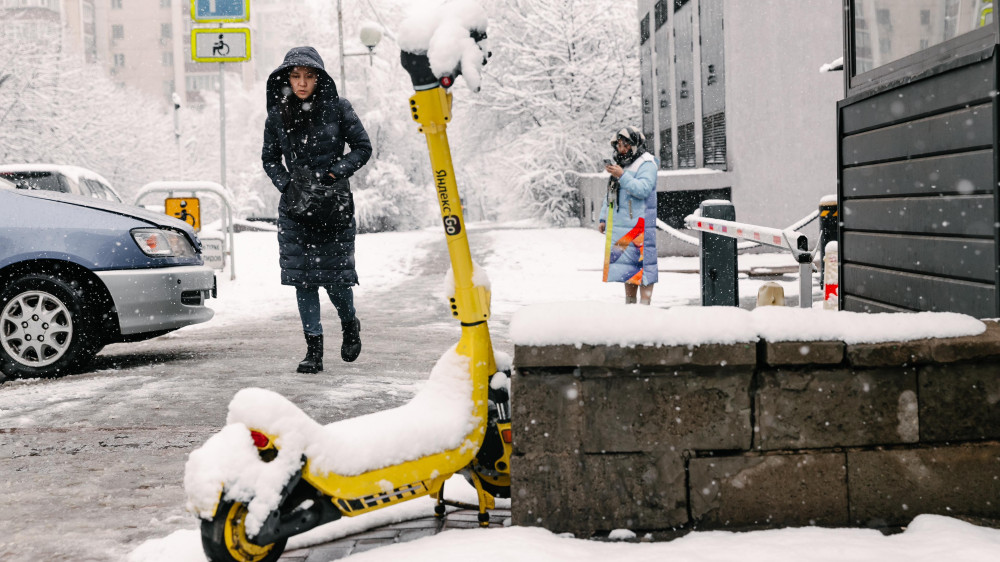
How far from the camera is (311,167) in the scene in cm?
635

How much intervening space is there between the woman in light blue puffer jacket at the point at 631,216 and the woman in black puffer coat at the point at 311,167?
7.49 ft

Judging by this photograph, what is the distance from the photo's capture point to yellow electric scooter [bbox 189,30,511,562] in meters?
2.78

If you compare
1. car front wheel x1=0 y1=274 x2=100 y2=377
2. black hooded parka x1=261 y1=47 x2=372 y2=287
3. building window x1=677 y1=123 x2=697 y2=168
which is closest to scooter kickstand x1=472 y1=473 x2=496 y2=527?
black hooded parka x1=261 y1=47 x2=372 y2=287

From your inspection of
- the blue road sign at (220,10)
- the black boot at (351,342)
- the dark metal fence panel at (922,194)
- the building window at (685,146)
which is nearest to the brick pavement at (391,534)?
the dark metal fence panel at (922,194)

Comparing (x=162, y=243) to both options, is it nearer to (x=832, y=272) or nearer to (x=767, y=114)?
(x=832, y=272)

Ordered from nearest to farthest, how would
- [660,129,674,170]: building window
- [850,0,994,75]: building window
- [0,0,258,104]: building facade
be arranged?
1. [850,0,994,75]: building window
2. [660,129,674,170]: building window
3. [0,0,258,104]: building facade

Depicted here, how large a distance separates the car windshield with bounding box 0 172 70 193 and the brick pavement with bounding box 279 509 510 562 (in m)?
8.84

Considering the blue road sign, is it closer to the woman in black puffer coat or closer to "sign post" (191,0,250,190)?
"sign post" (191,0,250,190)

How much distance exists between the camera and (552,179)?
33719mm

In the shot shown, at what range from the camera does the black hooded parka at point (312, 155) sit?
246 inches

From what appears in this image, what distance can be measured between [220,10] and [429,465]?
11541mm

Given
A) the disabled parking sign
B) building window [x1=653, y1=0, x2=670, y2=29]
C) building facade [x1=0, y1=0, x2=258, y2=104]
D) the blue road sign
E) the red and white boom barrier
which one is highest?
building facade [x1=0, y1=0, x2=258, y2=104]

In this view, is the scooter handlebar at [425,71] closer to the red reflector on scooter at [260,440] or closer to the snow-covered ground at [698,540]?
the snow-covered ground at [698,540]

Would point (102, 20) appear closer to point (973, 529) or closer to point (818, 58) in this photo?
point (818, 58)
